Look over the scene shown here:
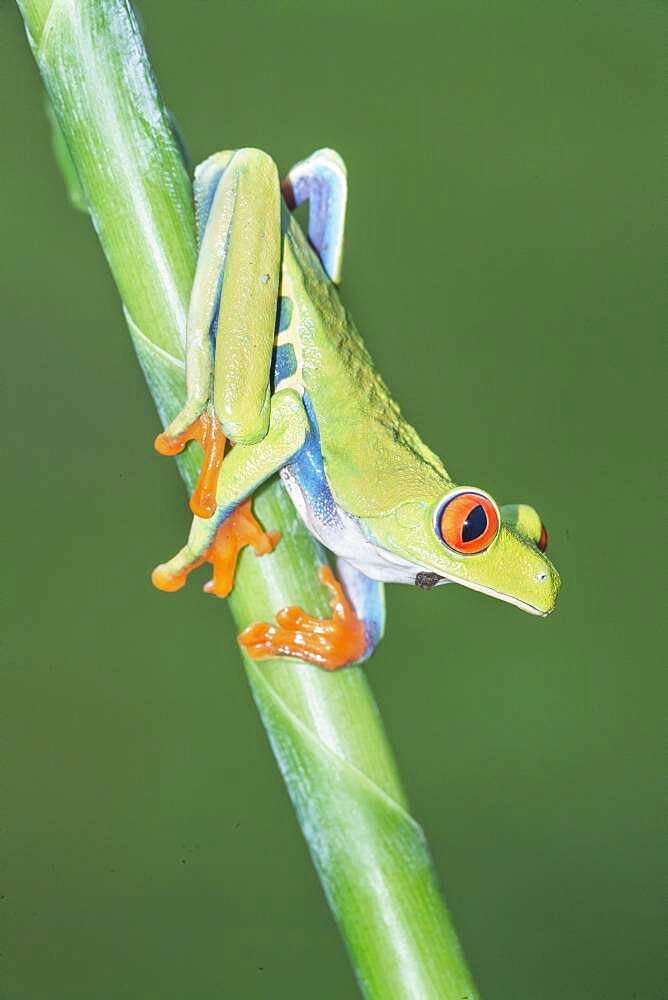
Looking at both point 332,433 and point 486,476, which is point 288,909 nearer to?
point 486,476

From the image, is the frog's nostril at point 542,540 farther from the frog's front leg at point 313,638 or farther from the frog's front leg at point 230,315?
the frog's front leg at point 230,315

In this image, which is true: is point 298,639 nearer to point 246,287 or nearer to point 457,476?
point 246,287

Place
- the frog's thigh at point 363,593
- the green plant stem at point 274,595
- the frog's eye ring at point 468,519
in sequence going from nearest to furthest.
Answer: the green plant stem at point 274,595 < the frog's eye ring at point 468,519 < the frog's thigh at point 363,593

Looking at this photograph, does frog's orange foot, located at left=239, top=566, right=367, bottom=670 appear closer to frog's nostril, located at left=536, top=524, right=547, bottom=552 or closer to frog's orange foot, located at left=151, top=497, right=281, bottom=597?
frog's orange foot, located at left=151, top=497, right=281, bottom=597

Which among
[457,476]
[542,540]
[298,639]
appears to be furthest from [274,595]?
[457,476]

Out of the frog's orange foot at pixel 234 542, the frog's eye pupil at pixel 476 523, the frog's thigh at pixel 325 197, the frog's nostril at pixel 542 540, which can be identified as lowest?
the frog's nostril at pixel 542 540

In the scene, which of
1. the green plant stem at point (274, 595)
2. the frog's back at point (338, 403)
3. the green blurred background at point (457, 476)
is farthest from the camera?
the green blurred background at point (457, 476)

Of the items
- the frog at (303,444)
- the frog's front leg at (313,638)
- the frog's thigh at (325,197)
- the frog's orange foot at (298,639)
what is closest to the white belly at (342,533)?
the frog at (303,444)

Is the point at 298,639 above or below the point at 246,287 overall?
below
